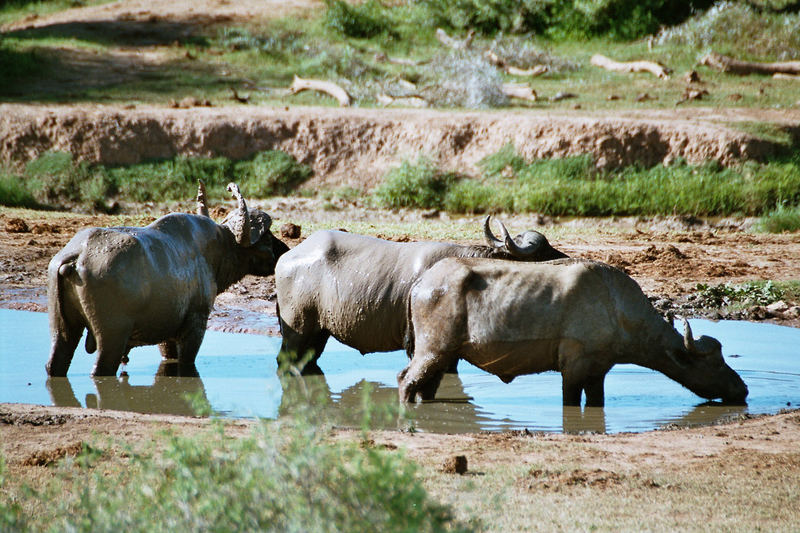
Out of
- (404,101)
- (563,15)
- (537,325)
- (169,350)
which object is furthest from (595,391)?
(563,15)

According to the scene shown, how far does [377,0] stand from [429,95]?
8448 mm

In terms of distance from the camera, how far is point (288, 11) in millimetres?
30203

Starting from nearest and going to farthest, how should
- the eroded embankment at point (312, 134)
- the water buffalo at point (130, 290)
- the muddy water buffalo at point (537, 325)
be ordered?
the muddy water buffalo at point (537, 325) < the water buffalo at point (130, 290) < the eroded embankment at point (312, 134)

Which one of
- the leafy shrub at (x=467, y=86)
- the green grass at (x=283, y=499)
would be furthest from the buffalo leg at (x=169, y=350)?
the leafy shrub at (x=467, y=86)

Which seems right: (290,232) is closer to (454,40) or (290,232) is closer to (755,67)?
(755,67)

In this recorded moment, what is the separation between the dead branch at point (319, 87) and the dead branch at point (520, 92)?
3.26 meters

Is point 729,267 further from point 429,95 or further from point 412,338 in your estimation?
point 429,95

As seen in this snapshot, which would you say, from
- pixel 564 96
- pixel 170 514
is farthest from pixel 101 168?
pixel 170 514

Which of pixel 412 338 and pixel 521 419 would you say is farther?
pixel 412 338

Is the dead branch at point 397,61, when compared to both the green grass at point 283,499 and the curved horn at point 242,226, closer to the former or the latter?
the curved horn at point 242,226

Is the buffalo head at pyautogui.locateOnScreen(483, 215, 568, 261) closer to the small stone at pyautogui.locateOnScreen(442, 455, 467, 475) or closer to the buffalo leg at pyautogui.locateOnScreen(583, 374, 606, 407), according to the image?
the buffalo leg at pyautogui.locateOnScreen(583, 374, 606, 407)

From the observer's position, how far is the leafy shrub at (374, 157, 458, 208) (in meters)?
18.8

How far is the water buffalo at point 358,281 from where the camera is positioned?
30.3 feet

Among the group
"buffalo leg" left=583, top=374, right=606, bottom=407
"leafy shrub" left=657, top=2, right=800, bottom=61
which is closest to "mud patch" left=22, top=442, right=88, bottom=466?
"buffalo leg" left=583, top=374, right=606, bottom=407
